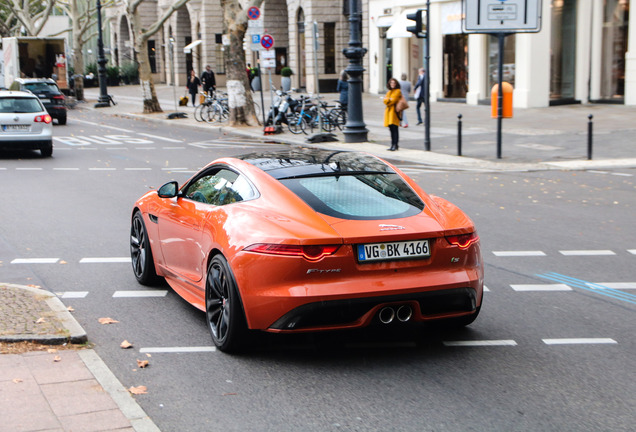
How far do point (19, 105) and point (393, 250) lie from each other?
1716 cm

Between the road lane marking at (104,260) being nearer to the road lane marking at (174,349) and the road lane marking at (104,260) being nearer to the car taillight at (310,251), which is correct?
the road lane marking at (174,349)

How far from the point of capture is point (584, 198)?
13219 mm

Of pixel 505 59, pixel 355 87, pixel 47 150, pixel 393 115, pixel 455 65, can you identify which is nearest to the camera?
pixel 393 115

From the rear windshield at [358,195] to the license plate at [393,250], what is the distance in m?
0.25

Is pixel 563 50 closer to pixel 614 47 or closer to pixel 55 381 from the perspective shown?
pixel 614 47

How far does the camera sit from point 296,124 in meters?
25.7

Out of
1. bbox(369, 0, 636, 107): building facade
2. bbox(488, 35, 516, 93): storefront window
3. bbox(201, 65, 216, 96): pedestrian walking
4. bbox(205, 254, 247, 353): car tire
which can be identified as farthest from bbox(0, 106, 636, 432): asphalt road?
bbox(201, 65, 216, 96): pedestrian walking

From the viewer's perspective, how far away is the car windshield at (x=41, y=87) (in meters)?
33.0

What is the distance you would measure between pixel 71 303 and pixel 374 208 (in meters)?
2.95

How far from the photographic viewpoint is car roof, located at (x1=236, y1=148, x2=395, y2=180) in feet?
Answer: 20.1

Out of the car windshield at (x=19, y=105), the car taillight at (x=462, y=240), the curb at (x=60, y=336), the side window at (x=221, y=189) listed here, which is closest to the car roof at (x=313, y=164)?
the side window at (x=221, y=189)

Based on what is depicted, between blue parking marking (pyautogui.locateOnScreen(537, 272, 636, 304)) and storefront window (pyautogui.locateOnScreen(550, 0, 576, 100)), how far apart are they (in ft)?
87.1

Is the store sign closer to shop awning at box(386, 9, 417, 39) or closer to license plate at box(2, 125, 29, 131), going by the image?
license plate at box(2, 125, 29, 131)

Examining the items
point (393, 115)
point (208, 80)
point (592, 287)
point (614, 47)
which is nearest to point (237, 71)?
point (393, 115)
